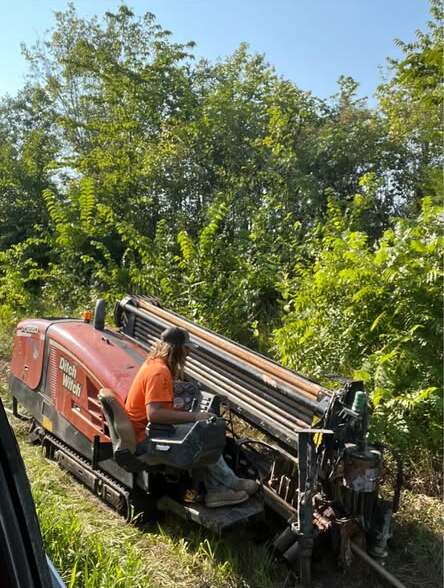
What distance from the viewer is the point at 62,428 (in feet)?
17.8

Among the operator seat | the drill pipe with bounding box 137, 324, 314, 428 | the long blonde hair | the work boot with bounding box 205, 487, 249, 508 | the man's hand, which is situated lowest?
the work boot with bounding box 205, 487, 249, 508

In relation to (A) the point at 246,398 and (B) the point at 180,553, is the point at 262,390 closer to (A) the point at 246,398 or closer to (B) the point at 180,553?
(A) the point at 246,398

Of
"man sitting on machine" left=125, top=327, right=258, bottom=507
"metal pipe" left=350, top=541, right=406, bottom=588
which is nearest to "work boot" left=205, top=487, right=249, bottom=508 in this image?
"man sitting on machine" left=125, top=327, right=258, bottom=507

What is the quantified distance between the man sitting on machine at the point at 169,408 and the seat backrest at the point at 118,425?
10 cm

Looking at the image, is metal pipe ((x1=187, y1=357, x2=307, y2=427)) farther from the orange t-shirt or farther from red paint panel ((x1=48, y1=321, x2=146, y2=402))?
the orange t-shirt

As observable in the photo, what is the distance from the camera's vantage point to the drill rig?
13.1ft

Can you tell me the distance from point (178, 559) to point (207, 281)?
5567 millimetres

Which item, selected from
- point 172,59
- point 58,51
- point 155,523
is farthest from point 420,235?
point 58,51

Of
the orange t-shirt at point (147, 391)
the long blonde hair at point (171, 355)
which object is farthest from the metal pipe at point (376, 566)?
the long blonde hair at point (171, 355)

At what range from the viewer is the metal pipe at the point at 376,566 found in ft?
12.3

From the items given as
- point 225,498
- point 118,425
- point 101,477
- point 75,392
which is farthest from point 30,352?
point 225,498

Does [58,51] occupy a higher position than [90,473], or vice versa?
[58,51]

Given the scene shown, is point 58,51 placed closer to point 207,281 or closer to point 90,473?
point 207,281

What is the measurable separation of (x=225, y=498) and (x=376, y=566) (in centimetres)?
112
